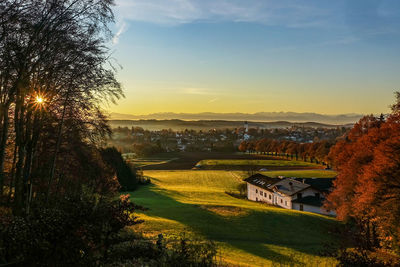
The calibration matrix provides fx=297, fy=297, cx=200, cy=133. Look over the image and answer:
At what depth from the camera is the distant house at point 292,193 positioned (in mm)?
53312

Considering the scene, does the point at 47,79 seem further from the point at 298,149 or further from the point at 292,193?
the point at 298,149

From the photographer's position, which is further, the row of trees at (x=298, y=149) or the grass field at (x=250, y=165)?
the row of trees at (x=298, y=149)

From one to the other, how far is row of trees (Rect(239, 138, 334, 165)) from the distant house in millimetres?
28776

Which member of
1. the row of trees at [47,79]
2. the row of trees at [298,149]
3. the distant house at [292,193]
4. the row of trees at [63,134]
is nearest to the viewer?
the row of trees at [63,134]

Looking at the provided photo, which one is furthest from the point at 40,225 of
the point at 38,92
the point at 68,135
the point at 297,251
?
the point at 297,251

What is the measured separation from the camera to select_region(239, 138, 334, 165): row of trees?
101m

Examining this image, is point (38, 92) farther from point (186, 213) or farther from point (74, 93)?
point (186, 213)

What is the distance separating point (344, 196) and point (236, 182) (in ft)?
133

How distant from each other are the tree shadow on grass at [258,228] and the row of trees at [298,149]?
180ft

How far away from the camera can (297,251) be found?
76.9ft

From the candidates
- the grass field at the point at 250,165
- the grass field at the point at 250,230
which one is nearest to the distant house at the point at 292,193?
the grass field at the point at 250,230

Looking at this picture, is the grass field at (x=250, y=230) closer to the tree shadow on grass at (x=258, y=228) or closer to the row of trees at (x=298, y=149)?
the tree shadow on grass at (x=258, y=228)

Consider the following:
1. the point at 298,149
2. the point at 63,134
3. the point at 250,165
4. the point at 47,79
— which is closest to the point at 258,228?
the point at 63,134

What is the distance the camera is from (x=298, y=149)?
12288cm
